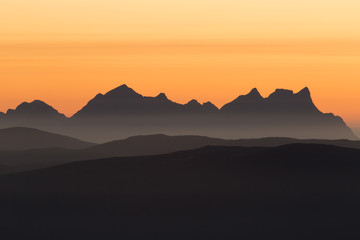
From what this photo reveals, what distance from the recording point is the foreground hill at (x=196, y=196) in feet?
328

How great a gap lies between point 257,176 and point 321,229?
33.6 m

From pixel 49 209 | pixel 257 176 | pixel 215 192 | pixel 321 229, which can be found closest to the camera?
pixel 321 229

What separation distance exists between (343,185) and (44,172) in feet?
169

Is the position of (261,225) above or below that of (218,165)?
below

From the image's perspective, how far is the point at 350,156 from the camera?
141875mm

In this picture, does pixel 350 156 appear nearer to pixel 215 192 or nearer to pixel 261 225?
pixel 215 192

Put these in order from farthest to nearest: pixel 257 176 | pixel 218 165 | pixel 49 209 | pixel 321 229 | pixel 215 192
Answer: pixel 218 165 < pixel 257 176 < pixel 215 192 < pixel 49 209 < pixel 321 229

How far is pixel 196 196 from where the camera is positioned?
118750mm

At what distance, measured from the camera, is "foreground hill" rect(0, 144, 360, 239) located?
3932 inches

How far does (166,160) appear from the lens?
148 meters

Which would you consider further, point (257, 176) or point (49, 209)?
point (257, 176)

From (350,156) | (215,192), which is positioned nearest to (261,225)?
(215,192)

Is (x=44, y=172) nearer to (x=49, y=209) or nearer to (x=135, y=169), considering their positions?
(x=135, y=169)

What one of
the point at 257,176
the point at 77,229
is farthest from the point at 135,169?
the point at 77,229
